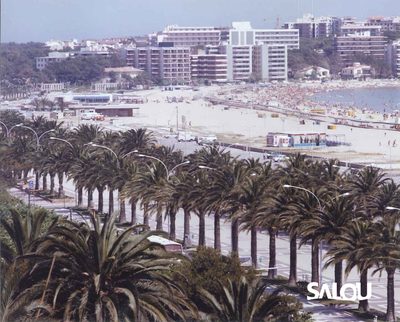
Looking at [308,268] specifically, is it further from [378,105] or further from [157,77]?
[378,105]

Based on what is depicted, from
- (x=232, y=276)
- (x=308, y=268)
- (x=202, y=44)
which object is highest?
(x=202, y=44)

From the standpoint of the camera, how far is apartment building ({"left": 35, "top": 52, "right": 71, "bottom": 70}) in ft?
285

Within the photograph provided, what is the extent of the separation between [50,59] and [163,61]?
29.7 meters

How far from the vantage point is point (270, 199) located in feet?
74.3

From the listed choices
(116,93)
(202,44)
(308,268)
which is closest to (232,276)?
(308,268)

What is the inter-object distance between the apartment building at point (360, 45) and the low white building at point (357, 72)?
6.02m

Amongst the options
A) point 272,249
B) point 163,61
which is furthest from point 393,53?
point 272,249

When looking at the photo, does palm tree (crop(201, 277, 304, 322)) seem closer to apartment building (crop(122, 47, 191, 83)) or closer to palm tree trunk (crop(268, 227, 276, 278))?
palm tree trunk (crop(268, 227, 276, 278))

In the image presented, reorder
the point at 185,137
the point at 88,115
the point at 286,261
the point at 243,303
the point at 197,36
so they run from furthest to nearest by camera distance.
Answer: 1. the point at 88,115
2. the point at 185,137
3. the point at 197,36
4. the point at 286,261
5. the point at 243,303

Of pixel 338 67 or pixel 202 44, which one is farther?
pixel 338 67

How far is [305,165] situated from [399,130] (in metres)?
40.3

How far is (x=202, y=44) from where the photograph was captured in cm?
5097

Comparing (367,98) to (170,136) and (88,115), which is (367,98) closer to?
(88,115)

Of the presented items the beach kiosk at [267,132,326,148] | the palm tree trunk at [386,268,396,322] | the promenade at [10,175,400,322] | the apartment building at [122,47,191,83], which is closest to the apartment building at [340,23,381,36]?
the apartment building at [122,47,191,83]
